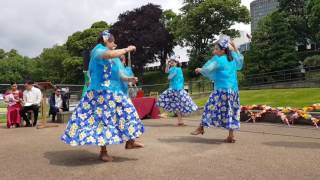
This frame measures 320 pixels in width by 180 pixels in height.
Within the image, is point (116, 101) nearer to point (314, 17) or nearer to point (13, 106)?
point (13, 106)

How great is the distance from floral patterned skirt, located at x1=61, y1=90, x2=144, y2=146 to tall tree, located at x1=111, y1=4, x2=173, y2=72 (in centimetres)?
5056

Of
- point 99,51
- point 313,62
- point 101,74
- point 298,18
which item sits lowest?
point 101,74

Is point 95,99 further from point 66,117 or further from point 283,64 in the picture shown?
point 283,64

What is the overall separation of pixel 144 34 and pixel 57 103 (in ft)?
139

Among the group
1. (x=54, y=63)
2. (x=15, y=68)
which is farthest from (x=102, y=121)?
(x=15, y=68)

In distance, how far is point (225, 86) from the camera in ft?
30.3

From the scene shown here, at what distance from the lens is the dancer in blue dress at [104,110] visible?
22.6 ft

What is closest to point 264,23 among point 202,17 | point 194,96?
point 202,17

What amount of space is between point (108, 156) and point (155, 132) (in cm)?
422

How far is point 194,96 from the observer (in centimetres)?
2938

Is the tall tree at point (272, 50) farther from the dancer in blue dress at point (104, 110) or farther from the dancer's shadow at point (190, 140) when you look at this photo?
the dancer in blue dress at point (104, 110)

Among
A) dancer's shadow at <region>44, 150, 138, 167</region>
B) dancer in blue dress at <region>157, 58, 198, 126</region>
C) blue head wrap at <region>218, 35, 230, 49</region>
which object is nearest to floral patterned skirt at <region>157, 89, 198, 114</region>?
dancer in blue dress at <region>157, 58, 198, 126</region>

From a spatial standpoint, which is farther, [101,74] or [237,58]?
[237,58]

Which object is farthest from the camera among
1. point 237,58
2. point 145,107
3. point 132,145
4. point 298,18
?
point 298,18
